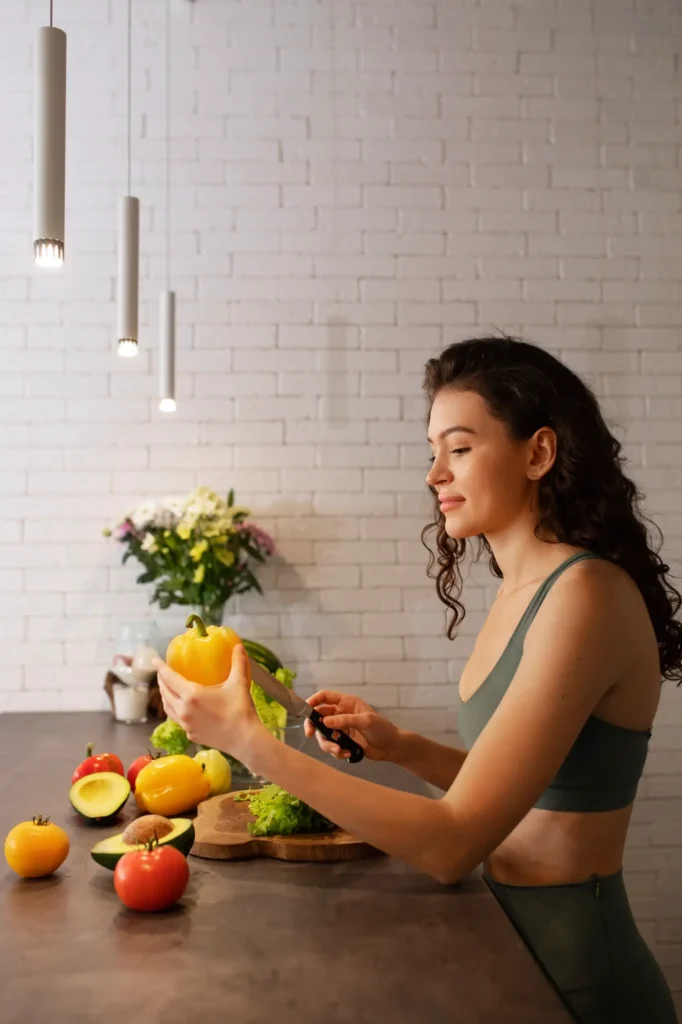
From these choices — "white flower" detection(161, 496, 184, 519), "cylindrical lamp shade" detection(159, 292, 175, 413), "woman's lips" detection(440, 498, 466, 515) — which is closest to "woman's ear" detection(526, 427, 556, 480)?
"woman's lips" detection(440, 498, 466, 515)

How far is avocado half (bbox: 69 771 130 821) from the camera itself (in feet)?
5.82

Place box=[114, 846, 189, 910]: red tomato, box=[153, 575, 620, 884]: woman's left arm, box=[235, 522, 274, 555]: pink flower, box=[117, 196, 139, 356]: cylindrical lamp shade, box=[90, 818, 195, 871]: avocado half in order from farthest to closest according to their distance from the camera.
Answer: box=[235, 522, 274, 555]: pink flower, box=[117, 196, 139, 356]: cylindrical lamp shade, box=[90, 818, 195, 871]: avocado half, box=[114, 846, 189, 910]: red tomato, box=[153, 575, 620, 884]: woman's left arm

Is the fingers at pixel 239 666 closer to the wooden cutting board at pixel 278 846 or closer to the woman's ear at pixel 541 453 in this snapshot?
the wooden cutting board at pixel 278 846

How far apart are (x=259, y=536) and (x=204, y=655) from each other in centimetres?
182

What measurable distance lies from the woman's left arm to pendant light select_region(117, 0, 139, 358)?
1.26 m

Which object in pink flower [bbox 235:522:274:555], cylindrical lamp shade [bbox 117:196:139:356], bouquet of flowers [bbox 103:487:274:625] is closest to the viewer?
cylindrical lamp shade [bbox 117:196:139:356]

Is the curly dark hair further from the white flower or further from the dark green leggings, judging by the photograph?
the white flower

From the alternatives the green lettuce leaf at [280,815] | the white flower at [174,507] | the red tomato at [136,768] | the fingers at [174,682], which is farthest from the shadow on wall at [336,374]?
the fingers at [174,682]

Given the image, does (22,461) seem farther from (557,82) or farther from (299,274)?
(557,82)

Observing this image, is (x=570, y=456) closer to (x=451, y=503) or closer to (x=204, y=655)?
(x=451, y=503)

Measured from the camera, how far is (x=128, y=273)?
7.89 feet

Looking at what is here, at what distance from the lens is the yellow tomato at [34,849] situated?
1.47 m

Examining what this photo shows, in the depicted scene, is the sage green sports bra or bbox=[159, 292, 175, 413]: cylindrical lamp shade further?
bbox=[159, 292, 175, 413]: cylindrical lamp shade

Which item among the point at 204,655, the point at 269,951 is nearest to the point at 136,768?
the point at 204,655
